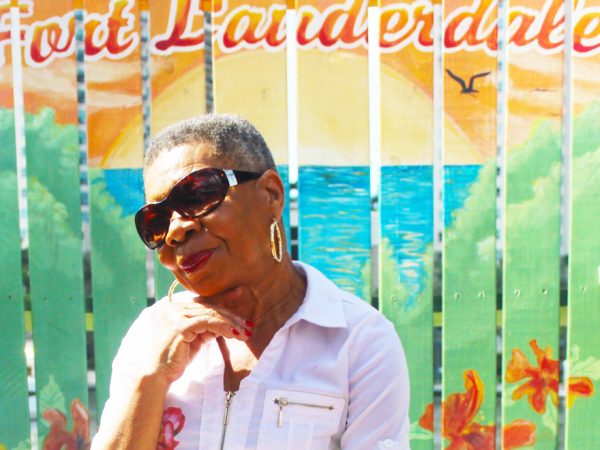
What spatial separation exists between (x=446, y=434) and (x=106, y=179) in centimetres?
173

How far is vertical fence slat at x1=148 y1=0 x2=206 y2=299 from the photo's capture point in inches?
130

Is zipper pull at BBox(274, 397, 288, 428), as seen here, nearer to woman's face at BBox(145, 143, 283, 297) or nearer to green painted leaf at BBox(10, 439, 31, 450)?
woman's face at BBox(145, 143, 283, 297)

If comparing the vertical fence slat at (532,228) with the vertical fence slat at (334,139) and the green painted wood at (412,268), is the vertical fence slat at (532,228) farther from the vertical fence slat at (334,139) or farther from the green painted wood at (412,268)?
the vertical fence slat at (334,139)

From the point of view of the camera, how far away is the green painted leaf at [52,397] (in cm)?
340

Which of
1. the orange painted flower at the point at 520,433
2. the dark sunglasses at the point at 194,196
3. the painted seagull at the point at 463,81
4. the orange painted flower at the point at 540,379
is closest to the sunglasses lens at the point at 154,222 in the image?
the dark sunglasses at the point at 194,196

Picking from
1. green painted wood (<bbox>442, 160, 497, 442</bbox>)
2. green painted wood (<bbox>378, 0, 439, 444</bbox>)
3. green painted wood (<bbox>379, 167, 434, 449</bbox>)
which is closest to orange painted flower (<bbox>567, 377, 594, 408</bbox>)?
green painted wood (<bbox>442, 160, 497, 442</bbox>)

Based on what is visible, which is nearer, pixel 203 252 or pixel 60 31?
pixel 203 252

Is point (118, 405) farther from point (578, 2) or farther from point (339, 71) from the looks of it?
point (578, 2)

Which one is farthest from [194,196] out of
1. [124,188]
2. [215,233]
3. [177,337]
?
[124,188]

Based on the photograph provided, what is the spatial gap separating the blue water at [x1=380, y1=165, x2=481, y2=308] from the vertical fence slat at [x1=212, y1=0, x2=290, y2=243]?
0.41 metres

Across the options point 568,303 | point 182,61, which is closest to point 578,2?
point 568,303

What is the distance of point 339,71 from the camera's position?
3254 mm

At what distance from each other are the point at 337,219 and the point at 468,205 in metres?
0.52

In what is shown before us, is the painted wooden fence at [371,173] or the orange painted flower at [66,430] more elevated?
the painted wooden fence at [371,173]
